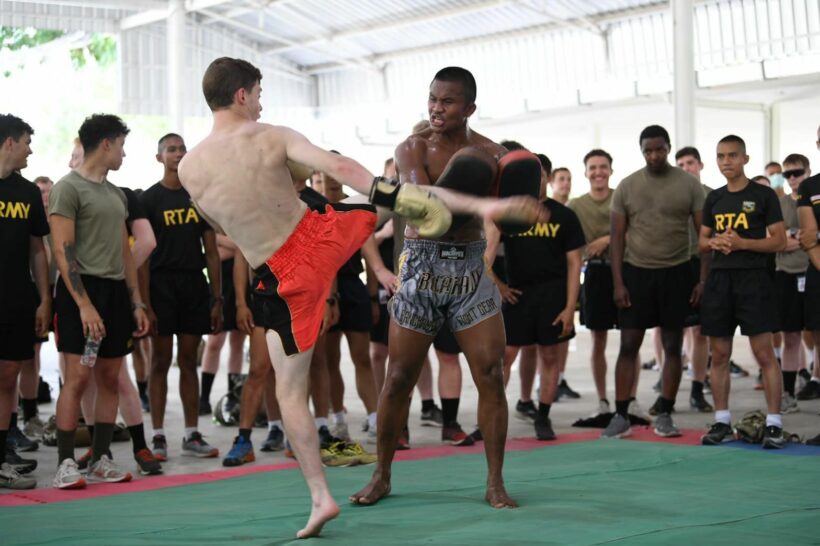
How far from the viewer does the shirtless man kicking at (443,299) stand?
4.58 m

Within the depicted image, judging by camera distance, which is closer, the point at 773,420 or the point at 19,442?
the point at 773,420

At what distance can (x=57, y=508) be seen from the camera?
15.8 feet

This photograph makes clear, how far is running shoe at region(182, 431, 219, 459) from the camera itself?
6543 mm

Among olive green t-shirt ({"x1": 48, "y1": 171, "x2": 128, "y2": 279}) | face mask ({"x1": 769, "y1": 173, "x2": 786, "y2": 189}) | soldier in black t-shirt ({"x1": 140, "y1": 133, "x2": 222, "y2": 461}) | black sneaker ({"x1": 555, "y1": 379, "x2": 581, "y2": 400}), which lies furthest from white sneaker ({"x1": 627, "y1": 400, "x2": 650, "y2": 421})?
face mask ({"x1": 769, "y1": 173, "x2": 786, "y2": 189})

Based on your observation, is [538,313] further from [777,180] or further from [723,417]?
[777,180]

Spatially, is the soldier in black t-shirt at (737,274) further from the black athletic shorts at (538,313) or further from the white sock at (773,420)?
the black athletic shorts at (538,313)

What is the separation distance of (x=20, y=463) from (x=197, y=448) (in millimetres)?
1074

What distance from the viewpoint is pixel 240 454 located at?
20.5 feet

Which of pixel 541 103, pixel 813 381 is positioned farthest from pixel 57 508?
pixel 541 103

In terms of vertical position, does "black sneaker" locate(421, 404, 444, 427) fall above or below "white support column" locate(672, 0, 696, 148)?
below

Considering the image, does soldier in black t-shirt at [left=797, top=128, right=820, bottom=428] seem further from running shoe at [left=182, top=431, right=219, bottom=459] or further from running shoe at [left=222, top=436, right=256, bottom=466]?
running shoe at [left=182, top=431, right=219, bottom=459]

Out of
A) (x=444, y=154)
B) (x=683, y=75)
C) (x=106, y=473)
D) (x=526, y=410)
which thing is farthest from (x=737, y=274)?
(x=683, y=75)

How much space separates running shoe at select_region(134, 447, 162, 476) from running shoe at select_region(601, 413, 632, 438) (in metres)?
2.94

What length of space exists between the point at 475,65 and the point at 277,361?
19.8 m
